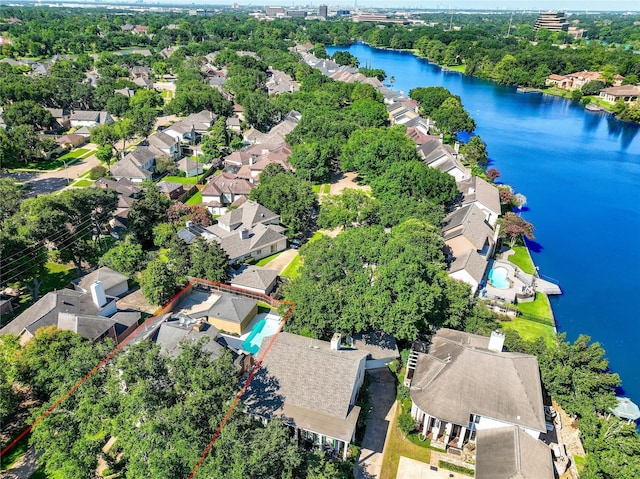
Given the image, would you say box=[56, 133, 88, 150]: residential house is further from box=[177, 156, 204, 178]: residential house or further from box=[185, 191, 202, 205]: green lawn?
box=[185, 191, 202, 205]: green lawn

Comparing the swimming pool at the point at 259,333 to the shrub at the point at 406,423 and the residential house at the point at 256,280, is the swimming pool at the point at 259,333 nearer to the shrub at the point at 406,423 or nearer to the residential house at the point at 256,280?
the residential house at the point at 256,280

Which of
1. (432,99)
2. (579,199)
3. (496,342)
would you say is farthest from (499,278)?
(432,99)

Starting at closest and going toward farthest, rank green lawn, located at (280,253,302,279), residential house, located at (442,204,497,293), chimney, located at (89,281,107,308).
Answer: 1. chimney, located at (89,281,107,308)
2. residential house, located at (442,204,497,293)
3. green lawn, located at (280,253,302,279)

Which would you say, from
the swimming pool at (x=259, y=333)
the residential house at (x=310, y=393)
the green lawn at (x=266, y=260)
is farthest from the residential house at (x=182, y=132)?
the residential house at (x=310, y=393)

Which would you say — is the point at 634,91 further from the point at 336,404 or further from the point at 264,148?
the point at 336,404

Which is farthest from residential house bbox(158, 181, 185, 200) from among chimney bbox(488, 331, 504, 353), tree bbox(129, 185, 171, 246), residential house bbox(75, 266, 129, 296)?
chimney bbox(488, 331, 504, 353)
